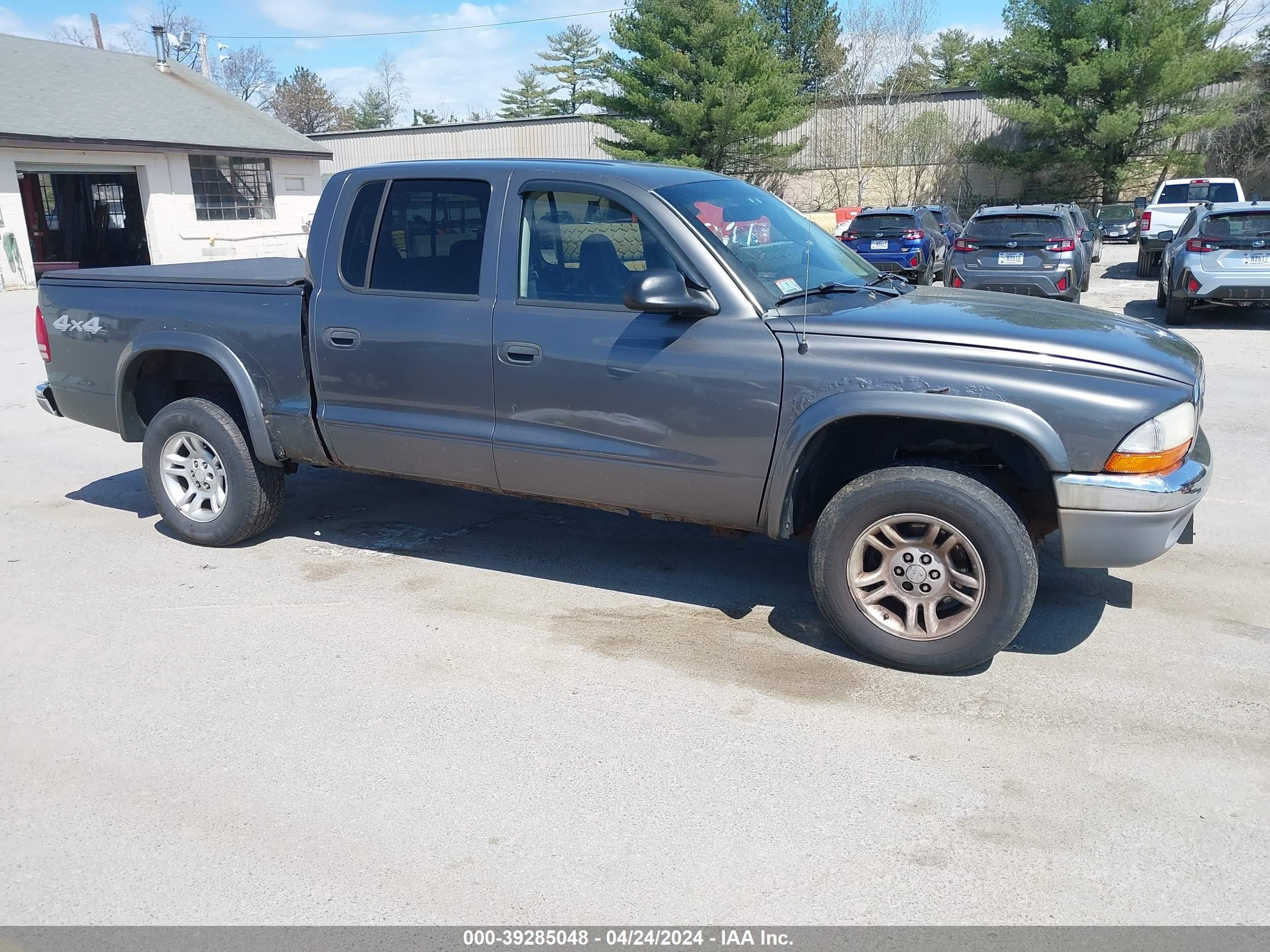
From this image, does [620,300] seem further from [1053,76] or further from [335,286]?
[1053,76]

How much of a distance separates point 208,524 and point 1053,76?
1517 inches

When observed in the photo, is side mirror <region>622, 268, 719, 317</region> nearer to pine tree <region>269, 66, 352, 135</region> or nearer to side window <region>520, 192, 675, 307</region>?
side window <region>520, 192, 675, 307</region>

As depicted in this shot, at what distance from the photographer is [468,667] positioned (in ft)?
14.4

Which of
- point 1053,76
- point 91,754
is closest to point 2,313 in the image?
point 91,754

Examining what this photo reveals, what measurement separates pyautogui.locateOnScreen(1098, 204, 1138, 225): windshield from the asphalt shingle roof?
23.6 m

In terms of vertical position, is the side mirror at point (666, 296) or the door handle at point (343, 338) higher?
the side mirror at point (666, 296)

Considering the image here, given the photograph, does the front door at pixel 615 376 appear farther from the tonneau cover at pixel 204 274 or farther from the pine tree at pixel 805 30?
the pine tree at pixel 805 30

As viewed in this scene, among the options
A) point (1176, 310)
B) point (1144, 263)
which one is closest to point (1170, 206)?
point (1144, 263)

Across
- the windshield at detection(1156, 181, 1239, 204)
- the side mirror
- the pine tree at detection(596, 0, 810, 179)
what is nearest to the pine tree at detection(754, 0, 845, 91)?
the pine tree at detection(596, 0, 810, 179)

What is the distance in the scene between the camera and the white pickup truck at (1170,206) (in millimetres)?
20891

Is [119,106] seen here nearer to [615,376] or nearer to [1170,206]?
[1170,206]

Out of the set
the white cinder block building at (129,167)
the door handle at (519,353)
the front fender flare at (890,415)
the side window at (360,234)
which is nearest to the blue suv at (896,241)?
the white cinder block building at (129,167)

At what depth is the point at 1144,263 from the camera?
68.9 ft

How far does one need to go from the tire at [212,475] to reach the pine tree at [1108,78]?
119ft
